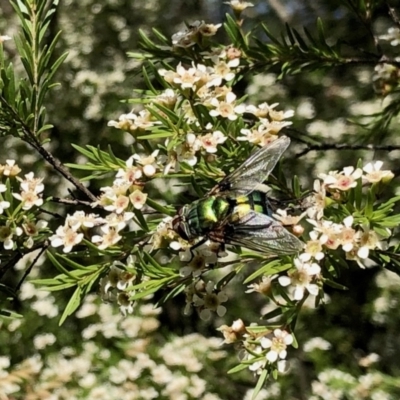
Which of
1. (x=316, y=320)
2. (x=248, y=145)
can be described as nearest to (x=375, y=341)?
(x=316, y=320)

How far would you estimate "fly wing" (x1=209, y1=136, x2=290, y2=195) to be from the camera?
62 cm

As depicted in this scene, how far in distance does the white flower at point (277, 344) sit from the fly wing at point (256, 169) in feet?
0.46

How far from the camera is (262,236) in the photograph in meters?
0.57

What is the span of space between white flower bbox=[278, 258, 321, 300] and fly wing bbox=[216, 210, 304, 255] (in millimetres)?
15

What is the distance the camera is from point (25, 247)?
2.10 ft

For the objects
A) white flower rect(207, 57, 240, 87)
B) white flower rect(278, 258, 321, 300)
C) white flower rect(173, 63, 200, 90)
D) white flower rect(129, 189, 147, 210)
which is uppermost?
white flower rect(173, 63, 200, 90)

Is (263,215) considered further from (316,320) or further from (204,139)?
(316,320)

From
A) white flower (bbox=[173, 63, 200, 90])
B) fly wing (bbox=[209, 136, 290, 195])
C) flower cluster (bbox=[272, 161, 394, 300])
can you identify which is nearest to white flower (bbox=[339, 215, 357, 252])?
flower cluster (bbox=[272, 161, 394, 300])

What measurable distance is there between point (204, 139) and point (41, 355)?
1.61 meters

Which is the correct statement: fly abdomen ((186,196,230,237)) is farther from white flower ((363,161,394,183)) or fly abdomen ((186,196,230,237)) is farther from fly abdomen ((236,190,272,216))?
white flower ((363,161,394,183))

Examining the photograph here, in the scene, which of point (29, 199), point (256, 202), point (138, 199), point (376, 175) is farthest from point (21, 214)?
point (376, 175)

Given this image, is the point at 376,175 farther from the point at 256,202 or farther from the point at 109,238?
the point at 109,238

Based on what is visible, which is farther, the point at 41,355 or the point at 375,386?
the point at 41,355

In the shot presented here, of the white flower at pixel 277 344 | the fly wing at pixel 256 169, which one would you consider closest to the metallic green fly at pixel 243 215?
the fly wing at pixel 256 169
